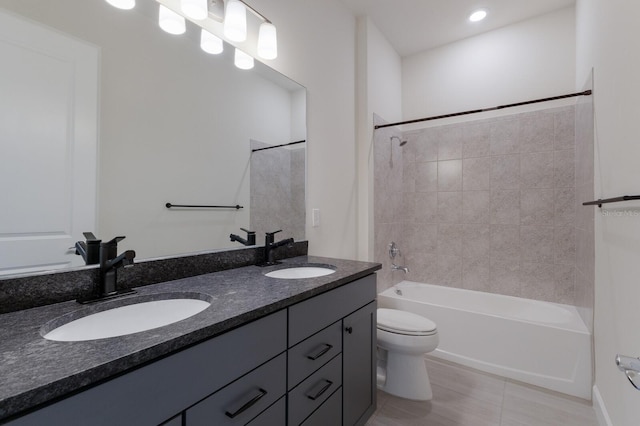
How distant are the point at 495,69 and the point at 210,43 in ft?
8.51

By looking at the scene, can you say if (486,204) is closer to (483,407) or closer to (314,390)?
(483,407)

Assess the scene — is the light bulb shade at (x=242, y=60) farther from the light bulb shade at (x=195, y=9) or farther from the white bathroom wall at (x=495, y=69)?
the white bathroom wall at (x=495, y=69)

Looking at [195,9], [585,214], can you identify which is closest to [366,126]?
[195,9]

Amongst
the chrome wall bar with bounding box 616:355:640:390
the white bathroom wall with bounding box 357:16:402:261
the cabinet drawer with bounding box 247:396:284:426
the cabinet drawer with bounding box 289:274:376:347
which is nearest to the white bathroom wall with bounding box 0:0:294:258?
the cabinet drawer with bounding box 289:274:376:347

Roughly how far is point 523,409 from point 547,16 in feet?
9.93

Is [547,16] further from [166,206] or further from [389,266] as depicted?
[166,206]

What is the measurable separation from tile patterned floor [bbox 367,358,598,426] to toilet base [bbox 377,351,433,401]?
1.6 inches

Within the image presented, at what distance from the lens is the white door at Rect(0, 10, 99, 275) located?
848 millimetres

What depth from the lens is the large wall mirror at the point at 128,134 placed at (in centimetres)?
88

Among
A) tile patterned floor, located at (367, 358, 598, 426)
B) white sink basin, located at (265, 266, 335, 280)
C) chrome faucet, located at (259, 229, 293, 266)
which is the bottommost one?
tile patterned floor, located at (367, 358, 598, 426)

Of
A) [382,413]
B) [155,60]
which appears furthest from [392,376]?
[155,60]

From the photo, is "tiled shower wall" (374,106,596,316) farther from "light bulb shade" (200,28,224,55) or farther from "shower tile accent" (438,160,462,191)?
"light bulb shade" (200,28,224,55)

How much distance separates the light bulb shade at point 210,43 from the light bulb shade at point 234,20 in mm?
57

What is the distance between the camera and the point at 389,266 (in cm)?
281
